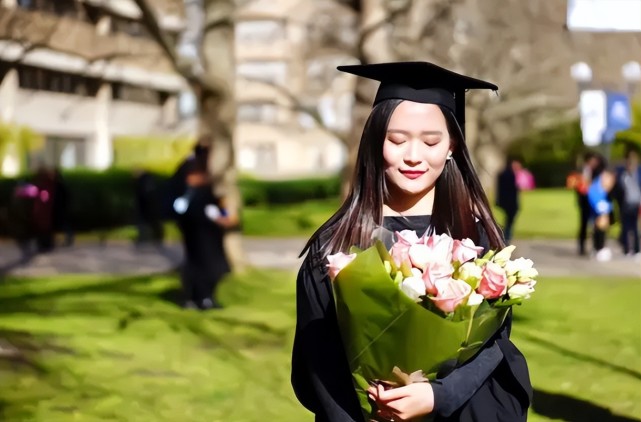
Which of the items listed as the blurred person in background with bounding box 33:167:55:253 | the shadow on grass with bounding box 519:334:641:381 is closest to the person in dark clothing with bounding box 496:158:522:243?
the blurred person in background with bounding box 33:167:55:253

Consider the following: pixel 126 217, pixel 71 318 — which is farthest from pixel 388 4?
pixel 126 217

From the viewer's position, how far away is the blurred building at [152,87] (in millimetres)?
39375

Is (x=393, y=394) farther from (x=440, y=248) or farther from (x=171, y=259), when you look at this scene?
(x=171, y=259)

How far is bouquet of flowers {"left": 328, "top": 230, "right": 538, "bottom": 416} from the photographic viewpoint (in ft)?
9.27

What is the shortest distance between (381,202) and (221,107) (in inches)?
499

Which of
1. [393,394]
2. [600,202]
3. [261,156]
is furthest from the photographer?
[261,156]

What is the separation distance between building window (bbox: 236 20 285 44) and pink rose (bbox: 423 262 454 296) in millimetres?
69158

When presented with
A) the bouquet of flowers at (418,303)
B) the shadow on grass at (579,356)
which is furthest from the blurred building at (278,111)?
the bouquet of flowers at (418,303)

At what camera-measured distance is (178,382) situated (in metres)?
8.83

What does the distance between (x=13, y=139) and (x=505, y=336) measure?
111ft

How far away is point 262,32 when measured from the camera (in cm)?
7269

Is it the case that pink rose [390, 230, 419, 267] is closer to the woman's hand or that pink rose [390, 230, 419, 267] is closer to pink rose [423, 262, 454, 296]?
pink rose [423, 262, 454, 296]

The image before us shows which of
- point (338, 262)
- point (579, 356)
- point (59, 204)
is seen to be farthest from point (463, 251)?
point (59, 204)

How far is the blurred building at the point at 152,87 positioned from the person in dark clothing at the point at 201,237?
966 centimetres
